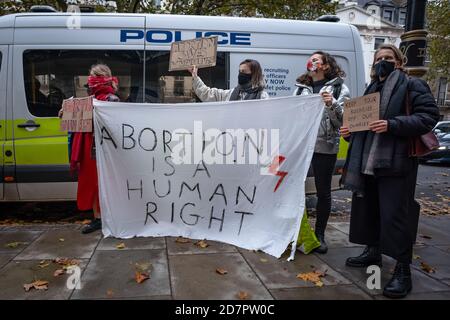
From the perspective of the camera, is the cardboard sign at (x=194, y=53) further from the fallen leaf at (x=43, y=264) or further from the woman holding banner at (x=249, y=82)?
the fallen leaf at (x=43, y=264)

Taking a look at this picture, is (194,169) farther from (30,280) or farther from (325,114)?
(30,280)

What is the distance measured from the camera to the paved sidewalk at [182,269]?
3152 millimetres

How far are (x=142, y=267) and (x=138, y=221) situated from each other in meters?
0.87

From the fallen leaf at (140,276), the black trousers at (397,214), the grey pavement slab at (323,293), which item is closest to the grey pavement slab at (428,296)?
the grey pavement slab at (323,293)

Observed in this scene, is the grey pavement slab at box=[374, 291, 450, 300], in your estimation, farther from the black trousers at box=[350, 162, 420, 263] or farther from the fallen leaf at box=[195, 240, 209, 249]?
the fallen leaf at box=[195, 240, 209, 249]

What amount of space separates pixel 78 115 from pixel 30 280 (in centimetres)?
182

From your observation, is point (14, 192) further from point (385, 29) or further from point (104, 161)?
point (385, 29)

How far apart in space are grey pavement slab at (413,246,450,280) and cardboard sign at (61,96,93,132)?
372 centimetres

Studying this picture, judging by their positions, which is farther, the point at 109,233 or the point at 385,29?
the point at 385,29

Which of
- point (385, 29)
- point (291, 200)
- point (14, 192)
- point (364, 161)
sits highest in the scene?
point (385, 29)
